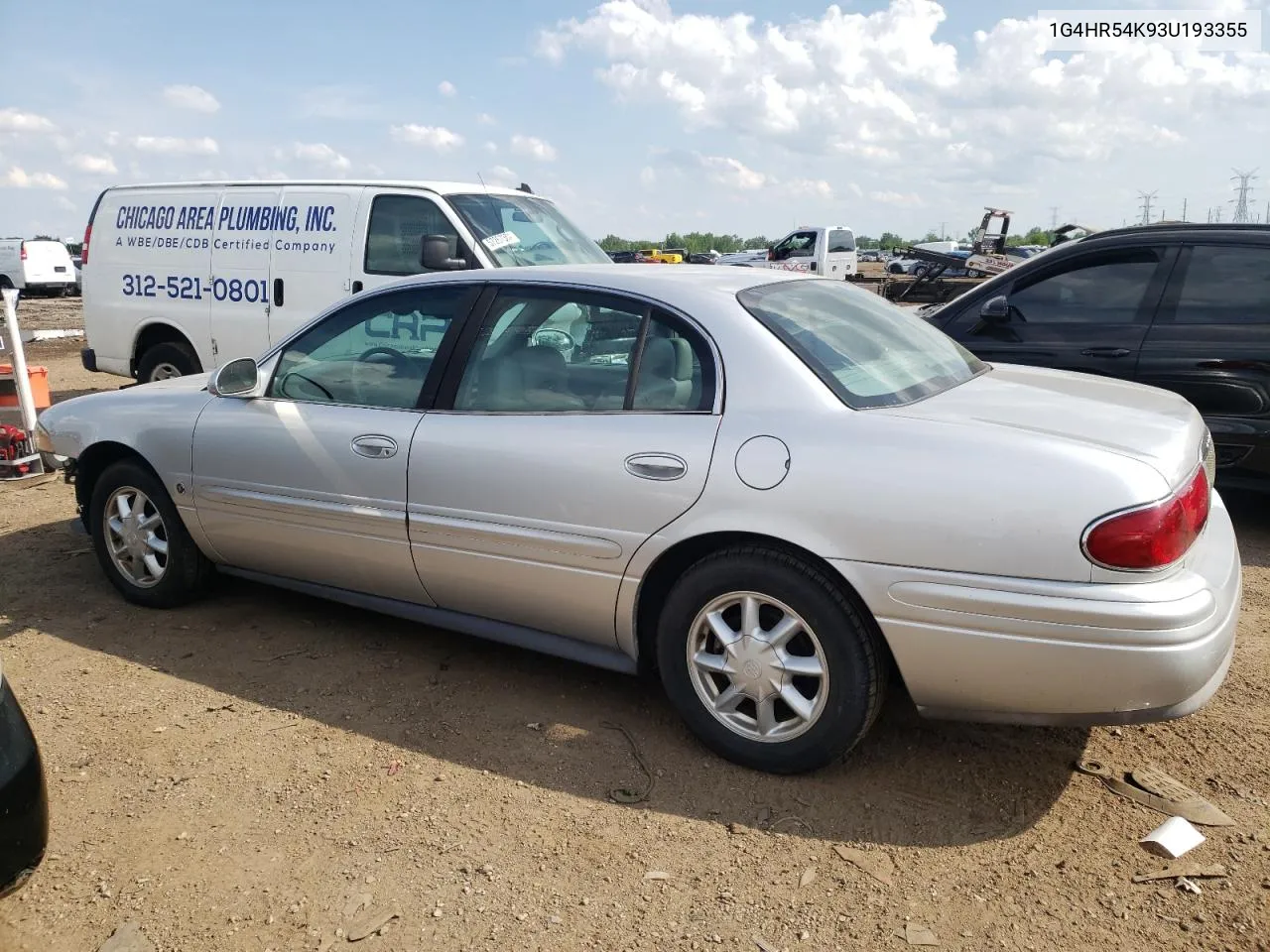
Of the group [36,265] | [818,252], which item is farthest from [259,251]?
[36,265]

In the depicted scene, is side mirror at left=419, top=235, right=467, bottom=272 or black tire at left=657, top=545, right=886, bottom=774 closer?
black tire at left=657, top=545, right=886, bottom=774

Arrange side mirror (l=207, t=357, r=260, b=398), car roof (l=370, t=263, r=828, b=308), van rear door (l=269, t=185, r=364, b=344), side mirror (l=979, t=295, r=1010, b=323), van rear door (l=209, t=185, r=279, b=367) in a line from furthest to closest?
van rear door (l=209, t=185, r=279, b=367) < van rear door (l=269, t=185, r=364, b=344) < side mirror (l=979, t=295, r=1010, b=323) < side mirror (l=207, t=357, r=260, b=398) < car roof (l=370, t=263, r=828, b=308)

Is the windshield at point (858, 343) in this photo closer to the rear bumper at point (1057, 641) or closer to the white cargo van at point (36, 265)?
the rear bumper at point (1057, 641)

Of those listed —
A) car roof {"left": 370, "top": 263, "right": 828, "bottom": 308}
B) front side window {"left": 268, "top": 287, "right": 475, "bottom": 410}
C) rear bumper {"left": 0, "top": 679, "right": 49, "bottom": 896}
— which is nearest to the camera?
rear bumper {"left": 0, "top": 679, "right": 49, "bottom": 896}

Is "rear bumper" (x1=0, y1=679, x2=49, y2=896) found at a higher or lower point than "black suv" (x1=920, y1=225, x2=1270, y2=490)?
lower

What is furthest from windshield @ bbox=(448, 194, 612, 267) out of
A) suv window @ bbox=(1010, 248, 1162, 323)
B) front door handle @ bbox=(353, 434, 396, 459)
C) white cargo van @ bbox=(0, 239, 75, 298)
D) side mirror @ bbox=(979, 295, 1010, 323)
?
white cargo van @ bbox=(0, 239, 75, 298)

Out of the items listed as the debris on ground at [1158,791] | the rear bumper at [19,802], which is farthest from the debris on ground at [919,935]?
the rear bumper at [19,802]

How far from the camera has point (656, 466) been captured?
3.19 meters

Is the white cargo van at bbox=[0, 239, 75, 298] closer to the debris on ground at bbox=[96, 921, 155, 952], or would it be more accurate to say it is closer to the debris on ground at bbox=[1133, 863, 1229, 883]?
the debris on ground at bbox=[96, 921, 155, 952]

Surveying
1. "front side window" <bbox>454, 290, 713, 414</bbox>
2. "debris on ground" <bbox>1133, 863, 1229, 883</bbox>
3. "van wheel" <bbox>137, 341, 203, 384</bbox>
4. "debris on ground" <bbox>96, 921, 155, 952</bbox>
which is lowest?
"debris on ground" <bbox>96, 921, 155, 952</bbox>

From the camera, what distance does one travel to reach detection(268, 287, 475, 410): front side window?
3883mm

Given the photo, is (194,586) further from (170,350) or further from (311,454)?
(170,350)

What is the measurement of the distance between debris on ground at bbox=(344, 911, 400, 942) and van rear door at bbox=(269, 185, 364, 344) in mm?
5653

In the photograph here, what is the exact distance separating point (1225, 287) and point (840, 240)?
69.6ft
